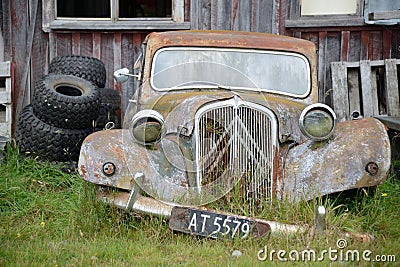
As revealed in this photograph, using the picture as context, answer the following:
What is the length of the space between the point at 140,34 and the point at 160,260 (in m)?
3.94

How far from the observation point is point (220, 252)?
3.90m

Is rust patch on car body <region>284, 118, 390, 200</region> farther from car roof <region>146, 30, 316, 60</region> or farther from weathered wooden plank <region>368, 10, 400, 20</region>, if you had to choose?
weathered wooden plank <region>368, 10, 400, 20</region>

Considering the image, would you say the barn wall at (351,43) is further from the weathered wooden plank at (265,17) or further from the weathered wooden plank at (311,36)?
the weathered wooden plank at (265,17)

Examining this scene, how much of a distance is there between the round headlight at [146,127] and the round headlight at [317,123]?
3.60 feet

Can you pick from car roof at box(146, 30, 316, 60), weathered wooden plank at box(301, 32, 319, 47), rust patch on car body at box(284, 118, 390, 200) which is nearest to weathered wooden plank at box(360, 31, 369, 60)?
weathered wooden plank at box(301, 32, 319, 47)

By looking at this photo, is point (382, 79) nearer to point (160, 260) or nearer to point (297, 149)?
point (297, 149)

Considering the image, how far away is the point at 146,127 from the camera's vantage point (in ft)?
15.0

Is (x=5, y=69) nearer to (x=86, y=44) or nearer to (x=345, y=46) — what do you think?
(x=86, y=44)

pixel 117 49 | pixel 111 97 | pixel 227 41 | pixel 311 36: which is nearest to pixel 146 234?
pixel 227 41

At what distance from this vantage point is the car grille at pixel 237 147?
442 centimetres

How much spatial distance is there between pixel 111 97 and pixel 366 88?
2931mm

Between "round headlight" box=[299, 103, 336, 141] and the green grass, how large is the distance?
1.63 feet

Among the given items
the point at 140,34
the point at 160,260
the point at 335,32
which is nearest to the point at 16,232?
the point at 160,260

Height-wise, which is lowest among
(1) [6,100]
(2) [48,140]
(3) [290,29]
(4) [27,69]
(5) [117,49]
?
(2) [48,140]
